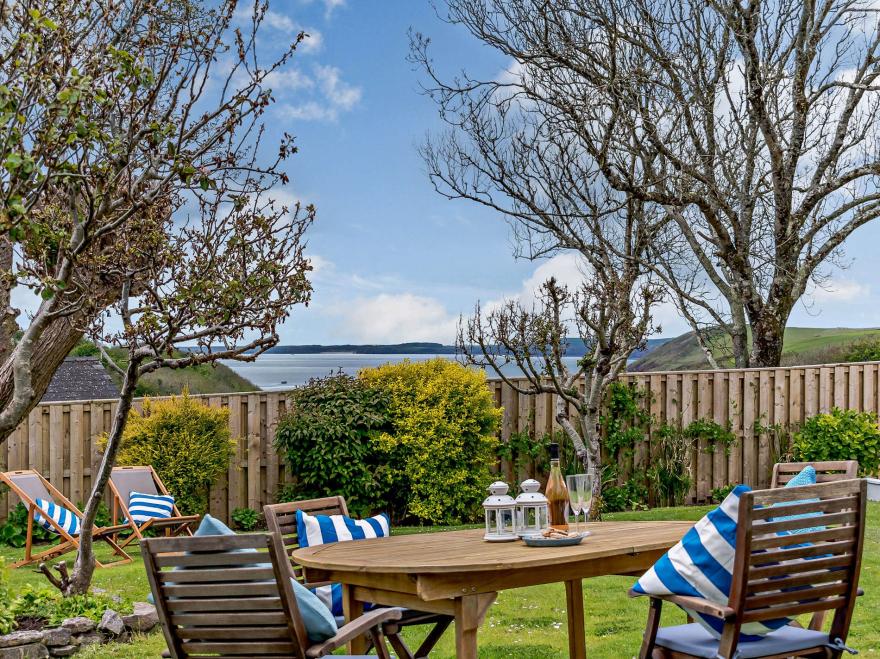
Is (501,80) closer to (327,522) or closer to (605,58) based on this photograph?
(605,58)

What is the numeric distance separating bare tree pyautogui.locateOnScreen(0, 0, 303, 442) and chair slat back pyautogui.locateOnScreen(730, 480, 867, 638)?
2.48m

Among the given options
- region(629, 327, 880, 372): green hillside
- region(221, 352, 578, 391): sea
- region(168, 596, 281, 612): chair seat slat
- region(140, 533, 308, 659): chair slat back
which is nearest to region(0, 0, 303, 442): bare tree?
region(140, 533, 308, 659): chair slat back

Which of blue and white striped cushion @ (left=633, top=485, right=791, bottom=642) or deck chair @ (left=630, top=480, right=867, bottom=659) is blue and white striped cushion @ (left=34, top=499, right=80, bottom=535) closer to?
deck chair @ (left=630, top=480, right=867, bottom=659)

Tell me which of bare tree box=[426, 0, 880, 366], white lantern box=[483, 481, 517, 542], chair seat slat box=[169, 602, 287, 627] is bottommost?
chair seat slat box=[169, 602, 287, 627]

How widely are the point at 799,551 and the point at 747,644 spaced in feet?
1.21

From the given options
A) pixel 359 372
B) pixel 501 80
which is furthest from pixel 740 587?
pixel 501 80

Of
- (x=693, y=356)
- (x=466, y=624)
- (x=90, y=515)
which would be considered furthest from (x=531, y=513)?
(x=693, y=356)

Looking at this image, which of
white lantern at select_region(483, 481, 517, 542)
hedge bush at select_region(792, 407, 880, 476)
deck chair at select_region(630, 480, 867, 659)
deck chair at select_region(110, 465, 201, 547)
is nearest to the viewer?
deck chair at select_region(630, 480, 867, 659)

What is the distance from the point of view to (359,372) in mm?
9758

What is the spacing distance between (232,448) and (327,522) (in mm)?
5343

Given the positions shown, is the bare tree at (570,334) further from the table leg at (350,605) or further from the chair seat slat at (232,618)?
the chair seat slat at (232,618)

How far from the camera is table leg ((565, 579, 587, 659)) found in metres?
4.13

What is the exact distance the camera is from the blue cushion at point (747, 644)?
3.11m

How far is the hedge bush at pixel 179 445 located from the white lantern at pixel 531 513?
595cm
